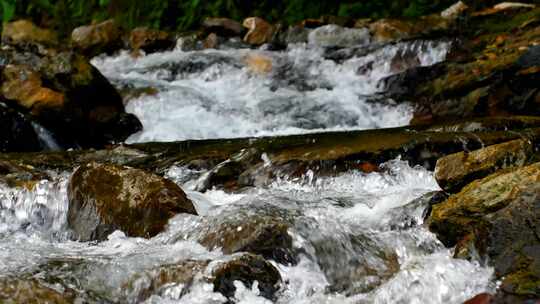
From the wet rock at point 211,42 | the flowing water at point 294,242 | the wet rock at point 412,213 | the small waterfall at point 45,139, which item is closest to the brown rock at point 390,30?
the wet rock at point 211,42

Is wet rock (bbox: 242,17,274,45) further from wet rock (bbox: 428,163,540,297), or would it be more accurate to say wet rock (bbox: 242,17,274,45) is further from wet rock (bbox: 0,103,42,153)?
wet rock (bbox: 428,163,540,297)

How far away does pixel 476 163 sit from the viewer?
4223 millimetres

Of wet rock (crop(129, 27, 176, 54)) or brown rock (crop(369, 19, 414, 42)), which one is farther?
wet rock (crop(129, 27, 176, 54))

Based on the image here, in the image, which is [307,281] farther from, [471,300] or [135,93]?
[135,93]


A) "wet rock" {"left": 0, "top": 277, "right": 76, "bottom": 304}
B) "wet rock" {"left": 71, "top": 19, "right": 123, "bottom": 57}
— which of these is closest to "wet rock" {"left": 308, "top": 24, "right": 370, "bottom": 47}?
"wet rock" {"left": 71, "top": 19, "right": 123, "bottom": 57}

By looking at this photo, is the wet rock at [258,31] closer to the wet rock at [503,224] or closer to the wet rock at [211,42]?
the wet rock at [211,42]

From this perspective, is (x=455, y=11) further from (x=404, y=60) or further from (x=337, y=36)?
(x=404, y=60)

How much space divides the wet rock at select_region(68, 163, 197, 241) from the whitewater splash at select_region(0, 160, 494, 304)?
0.09m

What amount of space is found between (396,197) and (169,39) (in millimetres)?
8848

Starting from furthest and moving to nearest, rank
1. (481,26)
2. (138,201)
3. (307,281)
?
(481,26)
(138,201)
(307,281)

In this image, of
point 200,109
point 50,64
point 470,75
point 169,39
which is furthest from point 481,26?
point 50,64

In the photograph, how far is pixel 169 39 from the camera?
12.7 meters

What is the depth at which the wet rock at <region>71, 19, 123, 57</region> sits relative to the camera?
41.5ft

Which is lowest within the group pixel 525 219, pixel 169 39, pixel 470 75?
pixel 169 39
